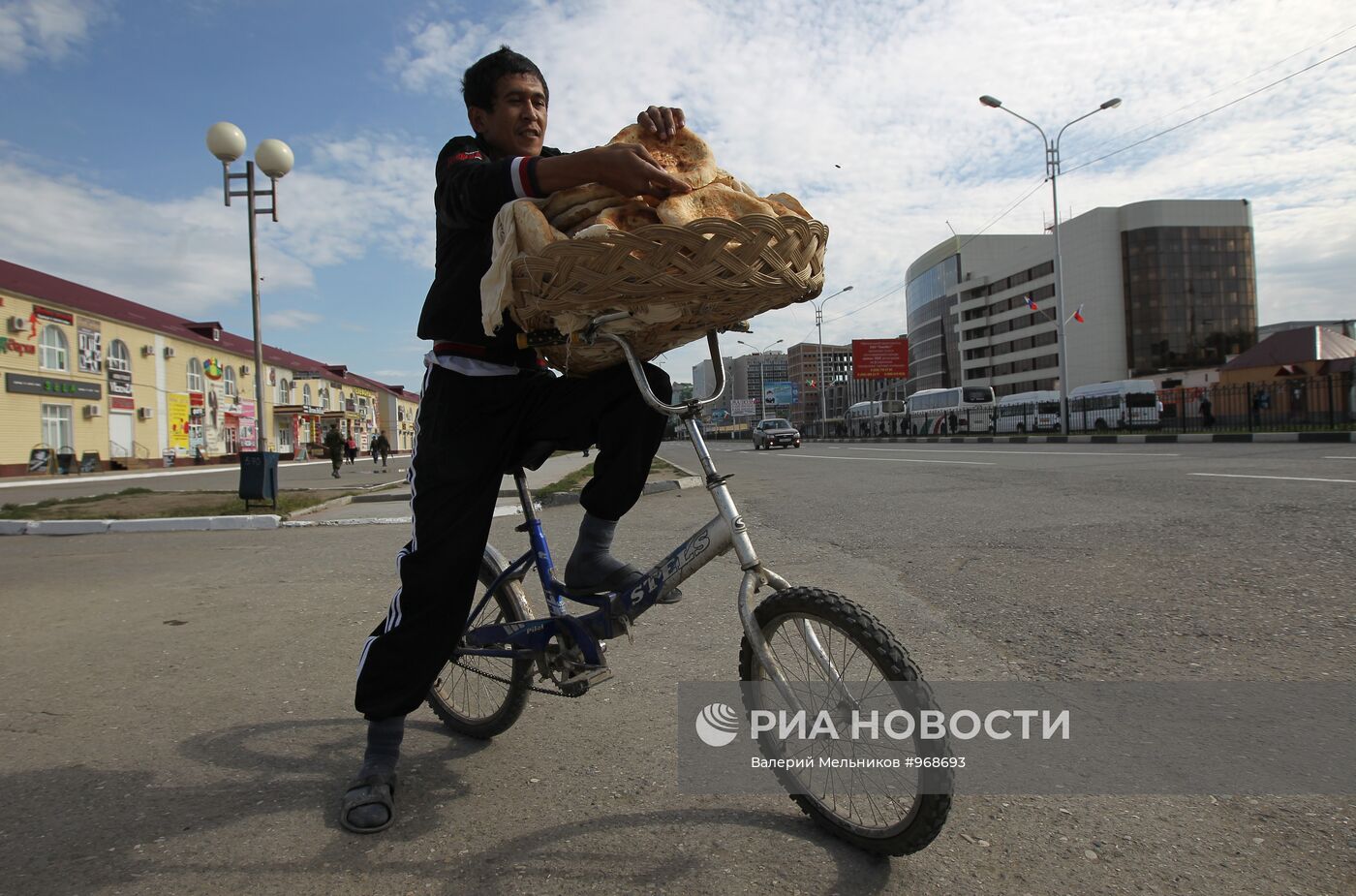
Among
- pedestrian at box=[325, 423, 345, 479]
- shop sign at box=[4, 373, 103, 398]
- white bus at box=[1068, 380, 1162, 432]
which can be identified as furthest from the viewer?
white bus at box=[1068, 380, 1162, 432]

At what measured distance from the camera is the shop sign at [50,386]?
27938 millimetres

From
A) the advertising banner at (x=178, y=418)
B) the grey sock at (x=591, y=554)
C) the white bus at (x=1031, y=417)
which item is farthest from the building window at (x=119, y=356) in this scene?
the white bus at (x=1031, y=417)

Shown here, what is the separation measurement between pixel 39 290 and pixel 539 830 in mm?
38227

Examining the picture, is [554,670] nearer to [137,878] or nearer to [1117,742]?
[137,878]

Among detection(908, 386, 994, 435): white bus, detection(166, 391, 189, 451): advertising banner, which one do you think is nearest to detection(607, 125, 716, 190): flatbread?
detection(166, 391, 189, 451): advertising banner

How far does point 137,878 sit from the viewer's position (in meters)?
1.70

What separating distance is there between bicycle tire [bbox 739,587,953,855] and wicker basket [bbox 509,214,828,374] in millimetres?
670

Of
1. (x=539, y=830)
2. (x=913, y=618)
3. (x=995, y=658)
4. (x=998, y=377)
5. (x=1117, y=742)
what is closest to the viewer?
(x=539, y=830)

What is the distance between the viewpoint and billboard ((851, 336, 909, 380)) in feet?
218

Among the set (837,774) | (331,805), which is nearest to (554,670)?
(331,805)

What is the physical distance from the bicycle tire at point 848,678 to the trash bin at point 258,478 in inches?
396

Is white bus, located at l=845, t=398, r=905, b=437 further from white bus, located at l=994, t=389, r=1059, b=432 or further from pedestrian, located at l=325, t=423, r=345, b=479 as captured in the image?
pedestrian, located at l=325, t=423, r=345, b=479

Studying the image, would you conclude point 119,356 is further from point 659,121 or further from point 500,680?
point 659,121

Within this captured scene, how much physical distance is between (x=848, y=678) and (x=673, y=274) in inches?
37.3
